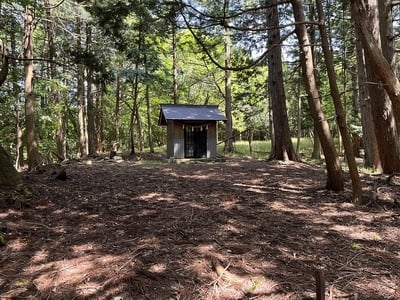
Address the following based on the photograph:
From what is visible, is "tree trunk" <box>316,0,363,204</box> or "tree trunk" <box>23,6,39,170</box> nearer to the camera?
"tree trunk" <box>316,0,363,204</box>

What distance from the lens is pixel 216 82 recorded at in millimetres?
22578

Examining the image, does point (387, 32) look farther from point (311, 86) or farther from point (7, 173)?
point (7, 173)

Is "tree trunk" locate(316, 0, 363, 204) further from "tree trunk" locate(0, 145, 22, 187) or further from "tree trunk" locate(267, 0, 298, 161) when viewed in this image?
"tree trunk" locate(267, 0, 298, 161)

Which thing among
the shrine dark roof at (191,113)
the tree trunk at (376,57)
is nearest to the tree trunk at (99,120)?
the shrine dark roof at (191,113)

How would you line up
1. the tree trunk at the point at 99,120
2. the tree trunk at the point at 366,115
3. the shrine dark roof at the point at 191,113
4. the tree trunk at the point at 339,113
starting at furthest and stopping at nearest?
1. the tree trunk at the point at 99,120
2. the shrine dark roof at the point at 191,113
3. the tree trunk at the point at 366,115
4. the tree trunk at the point at 339,113

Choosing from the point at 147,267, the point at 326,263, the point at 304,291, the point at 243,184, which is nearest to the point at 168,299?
the point at 147,267

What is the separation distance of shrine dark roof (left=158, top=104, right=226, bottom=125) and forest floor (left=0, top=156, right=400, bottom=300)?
826cm

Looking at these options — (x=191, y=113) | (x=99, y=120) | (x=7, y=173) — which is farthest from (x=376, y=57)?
(x=99, y=120)

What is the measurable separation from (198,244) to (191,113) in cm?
1182

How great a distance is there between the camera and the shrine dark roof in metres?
14.5

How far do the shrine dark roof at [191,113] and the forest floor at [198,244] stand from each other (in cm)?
826

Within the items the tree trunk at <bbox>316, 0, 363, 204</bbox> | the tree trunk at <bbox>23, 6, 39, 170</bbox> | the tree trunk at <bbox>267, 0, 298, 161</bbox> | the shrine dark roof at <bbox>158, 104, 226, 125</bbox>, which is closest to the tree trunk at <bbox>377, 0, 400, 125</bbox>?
the tree trunk at <bbox>316, 0, 363, 204</bbox>

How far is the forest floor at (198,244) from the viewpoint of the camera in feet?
9.21

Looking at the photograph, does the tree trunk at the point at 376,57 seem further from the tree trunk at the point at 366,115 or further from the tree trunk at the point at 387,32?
the tree trunk at the point at 366,115
